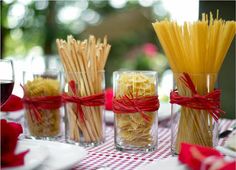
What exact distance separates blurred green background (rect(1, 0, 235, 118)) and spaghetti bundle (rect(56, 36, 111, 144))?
1.97m

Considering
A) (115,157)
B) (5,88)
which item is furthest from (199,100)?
(5,88)

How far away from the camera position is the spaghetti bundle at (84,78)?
81 cm

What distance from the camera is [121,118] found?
0.75 m

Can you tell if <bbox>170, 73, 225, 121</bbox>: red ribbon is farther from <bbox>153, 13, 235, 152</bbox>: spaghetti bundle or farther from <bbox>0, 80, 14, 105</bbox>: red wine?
<bbox>0, 80, 14, 105</bbox>: red wine

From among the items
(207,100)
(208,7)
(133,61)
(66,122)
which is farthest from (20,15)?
(207,100)

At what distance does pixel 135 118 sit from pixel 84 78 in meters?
0.15

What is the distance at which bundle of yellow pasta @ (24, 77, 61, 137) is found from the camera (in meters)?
0.86

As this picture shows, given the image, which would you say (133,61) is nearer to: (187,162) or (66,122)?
(66,122)

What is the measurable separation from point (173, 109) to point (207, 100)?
0.23ft

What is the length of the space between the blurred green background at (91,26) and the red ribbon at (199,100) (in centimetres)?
206

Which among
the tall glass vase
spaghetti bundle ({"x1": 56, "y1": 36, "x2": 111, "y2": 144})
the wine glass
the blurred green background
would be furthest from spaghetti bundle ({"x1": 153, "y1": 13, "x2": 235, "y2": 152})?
the blurred green background

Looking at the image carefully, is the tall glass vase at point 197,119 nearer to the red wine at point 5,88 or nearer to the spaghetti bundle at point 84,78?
the spaghetti bundle at point 84,78

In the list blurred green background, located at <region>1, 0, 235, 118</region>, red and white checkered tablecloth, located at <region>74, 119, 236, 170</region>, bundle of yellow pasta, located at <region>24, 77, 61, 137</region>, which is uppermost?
blurred green background, located at <region>1, 0, 235, 118</region>

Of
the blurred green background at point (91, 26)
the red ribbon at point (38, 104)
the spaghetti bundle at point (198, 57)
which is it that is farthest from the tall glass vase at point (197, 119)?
the blurred green background at point (91, 26)
